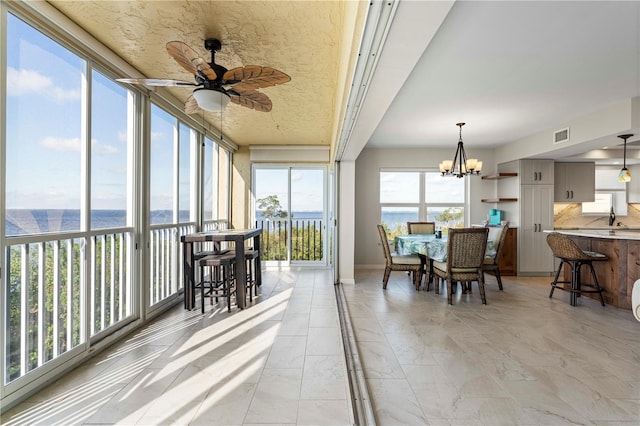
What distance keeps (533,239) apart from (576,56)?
3.93 meters

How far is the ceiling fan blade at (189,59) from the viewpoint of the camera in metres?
1.94

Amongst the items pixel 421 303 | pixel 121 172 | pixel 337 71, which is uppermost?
pixel 337 71

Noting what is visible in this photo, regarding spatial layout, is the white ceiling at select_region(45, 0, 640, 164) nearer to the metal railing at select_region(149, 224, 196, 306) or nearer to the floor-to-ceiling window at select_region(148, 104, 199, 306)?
the floor-to-ceiling window at select_region(148, 104, 199, 306)

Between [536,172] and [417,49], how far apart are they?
5247 mm

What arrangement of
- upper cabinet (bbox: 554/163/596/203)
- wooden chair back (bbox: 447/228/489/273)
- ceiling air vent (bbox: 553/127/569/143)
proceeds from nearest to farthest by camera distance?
wooden chair back (bbox: 447/228/489/273), ceiling air vent (bbox: 553/127/569/143), upper cabinet (bbox: 554/163/596/203)

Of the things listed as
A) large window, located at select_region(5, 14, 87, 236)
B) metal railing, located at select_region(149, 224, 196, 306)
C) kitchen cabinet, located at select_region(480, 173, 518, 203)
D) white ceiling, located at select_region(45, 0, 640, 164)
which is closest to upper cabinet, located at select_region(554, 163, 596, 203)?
kitchen cabinet, located at select_region(480, 173, 518, 203)

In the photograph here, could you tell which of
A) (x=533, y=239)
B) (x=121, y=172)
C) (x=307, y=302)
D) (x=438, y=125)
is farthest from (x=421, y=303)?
(x=121, y=172)

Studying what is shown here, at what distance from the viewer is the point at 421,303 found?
3.99 meters

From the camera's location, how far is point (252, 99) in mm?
2666

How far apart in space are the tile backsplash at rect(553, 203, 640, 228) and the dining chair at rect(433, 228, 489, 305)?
3.41 metres

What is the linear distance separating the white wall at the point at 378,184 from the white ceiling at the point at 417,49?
229 cm

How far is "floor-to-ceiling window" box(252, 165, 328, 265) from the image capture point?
628cm

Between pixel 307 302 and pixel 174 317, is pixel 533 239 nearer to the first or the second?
pixel 307 302

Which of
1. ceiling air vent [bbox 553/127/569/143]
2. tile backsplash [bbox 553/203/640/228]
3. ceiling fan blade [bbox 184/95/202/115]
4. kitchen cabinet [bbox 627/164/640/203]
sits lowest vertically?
tile backsplash [bbox 553/203/640/228]
